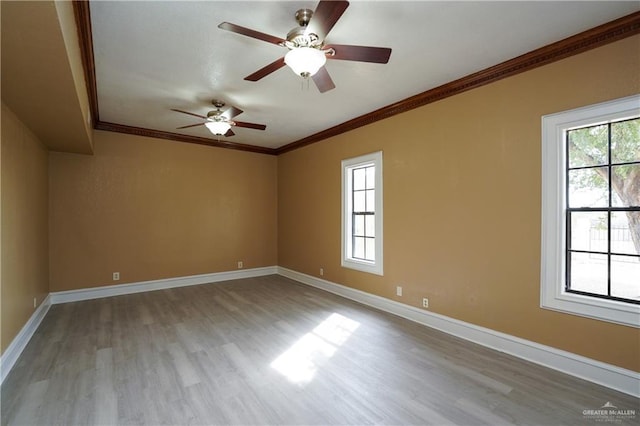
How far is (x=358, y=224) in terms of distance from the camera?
4.88 metres

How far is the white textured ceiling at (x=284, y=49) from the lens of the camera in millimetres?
2121

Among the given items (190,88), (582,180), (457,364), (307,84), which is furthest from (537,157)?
(190,88)

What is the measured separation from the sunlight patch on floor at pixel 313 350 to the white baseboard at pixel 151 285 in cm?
303

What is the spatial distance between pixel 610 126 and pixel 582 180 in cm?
47

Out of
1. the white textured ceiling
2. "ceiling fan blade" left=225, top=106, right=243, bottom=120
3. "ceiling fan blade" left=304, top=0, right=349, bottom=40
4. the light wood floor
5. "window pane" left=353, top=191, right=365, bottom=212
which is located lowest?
the light wood floor

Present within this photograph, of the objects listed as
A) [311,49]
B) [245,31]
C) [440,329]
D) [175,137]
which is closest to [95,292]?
[175,137]

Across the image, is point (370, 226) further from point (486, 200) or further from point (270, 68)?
point (270, 68)

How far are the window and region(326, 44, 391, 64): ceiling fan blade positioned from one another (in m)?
2.14

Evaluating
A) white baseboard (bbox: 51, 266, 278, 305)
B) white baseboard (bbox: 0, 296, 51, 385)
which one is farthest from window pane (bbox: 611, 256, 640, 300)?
white baseboard (bbox: 51, 266, 278, 305)

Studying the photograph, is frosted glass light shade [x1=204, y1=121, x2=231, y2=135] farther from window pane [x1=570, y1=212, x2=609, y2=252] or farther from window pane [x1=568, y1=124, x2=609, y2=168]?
window pane [x1=570, y1=212, x2=609, y2=252]

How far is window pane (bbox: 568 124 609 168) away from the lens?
2.46 metres

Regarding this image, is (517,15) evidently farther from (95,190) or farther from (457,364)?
(95,190)

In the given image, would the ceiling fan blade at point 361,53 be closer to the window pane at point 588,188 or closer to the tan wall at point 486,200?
the tan wall at point 486,200

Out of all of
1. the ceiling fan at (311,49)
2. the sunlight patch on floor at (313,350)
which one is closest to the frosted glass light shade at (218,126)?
the ceiling fan at (311,49)
